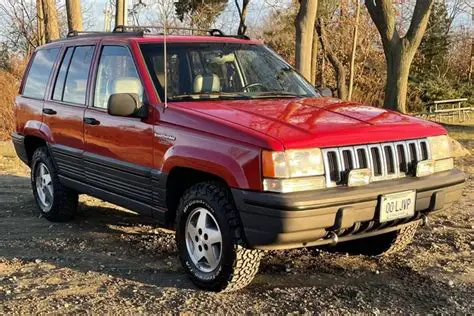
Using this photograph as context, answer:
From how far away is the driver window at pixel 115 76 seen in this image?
5.06 meters

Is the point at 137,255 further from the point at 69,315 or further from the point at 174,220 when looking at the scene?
the point at 69,315

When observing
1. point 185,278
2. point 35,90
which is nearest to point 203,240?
point 185,278

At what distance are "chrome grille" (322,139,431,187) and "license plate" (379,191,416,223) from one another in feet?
0.48

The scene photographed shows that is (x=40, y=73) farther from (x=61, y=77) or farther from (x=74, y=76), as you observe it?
(x=74, y=76)

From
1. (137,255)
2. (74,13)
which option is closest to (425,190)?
Result: (137,255)

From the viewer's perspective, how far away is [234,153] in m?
3.96

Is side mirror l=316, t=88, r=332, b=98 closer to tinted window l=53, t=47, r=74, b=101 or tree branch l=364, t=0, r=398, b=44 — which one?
tinted window l=53, t=47, r=74, b=101

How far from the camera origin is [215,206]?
13.6 feet

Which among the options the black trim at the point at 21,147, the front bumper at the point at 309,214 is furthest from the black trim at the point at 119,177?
the black trim at the point at 21,147

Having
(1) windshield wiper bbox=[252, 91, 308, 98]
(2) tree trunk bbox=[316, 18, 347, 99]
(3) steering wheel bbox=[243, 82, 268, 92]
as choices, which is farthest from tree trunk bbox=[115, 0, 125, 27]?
(1) windshield wiper bbox=[252, 91, 308, 98]

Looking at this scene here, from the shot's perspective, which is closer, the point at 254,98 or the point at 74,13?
the point at 254,98

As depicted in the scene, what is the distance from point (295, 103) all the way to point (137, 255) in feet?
6.40

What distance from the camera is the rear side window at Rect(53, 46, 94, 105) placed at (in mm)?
5832

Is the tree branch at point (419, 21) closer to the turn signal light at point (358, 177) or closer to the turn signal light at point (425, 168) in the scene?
the turn signal light at point (425, 168)
